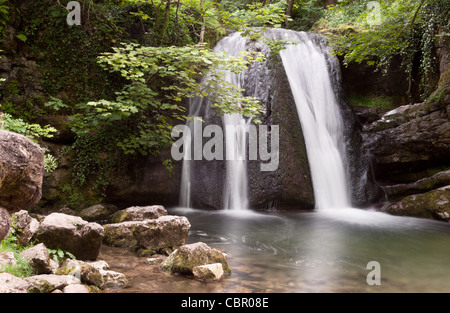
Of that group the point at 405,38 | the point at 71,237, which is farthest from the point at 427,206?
the point at 71,237

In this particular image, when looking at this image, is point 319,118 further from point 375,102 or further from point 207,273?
point 207,273

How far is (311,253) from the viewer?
4820 millimetres

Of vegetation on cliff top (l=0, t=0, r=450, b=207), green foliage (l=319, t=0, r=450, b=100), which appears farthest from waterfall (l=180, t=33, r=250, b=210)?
green foliage (l=319, t=0, r=450, b=100)

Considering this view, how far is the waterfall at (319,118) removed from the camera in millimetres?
8977

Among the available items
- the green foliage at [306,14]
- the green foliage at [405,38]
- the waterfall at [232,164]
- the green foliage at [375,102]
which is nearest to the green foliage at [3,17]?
the waterfall at [232,164]

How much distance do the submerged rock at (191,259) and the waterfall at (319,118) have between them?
219 inches

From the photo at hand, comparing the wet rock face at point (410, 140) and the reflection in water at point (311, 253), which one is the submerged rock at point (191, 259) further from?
the wet rock face at point (410, 140)

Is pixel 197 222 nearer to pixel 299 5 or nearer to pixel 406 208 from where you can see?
pixel 406 208

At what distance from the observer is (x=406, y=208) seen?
26.5ft

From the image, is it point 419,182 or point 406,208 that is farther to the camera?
point 419,182

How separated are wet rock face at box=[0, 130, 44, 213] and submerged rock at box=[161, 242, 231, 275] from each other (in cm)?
165
